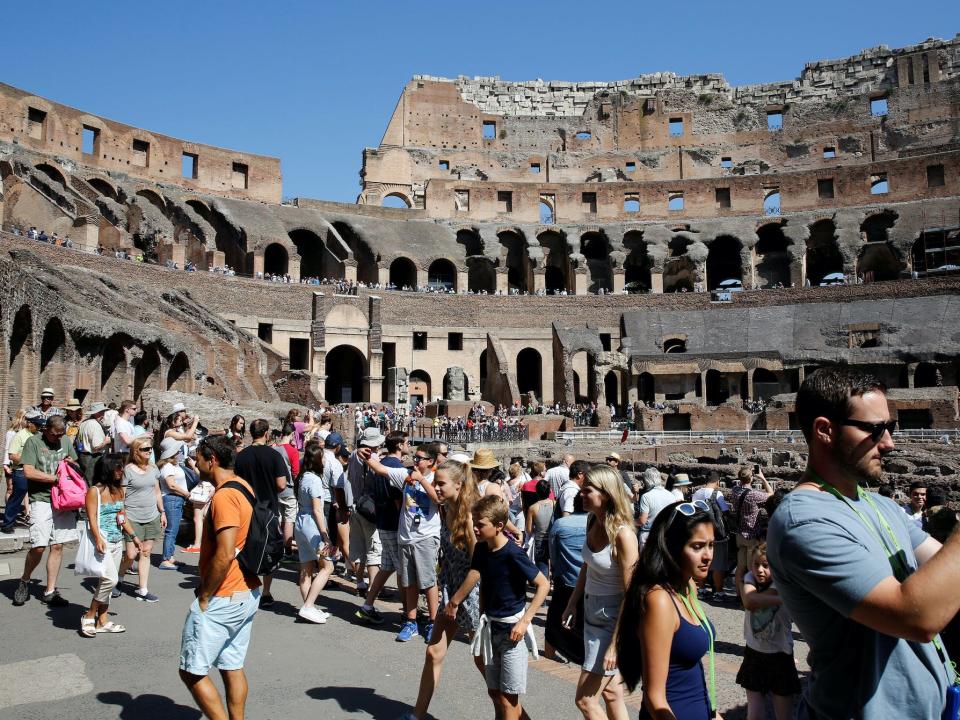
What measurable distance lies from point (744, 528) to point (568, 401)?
29.7 metres

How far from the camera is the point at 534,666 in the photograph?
611 cm

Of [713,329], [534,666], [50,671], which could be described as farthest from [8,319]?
[713,329]

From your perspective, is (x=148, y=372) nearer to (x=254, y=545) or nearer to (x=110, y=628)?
(x=110, y=628)

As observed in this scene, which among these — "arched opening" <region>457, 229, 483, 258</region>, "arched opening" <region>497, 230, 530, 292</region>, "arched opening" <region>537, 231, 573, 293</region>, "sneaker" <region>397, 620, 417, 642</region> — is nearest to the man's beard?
"sneaker" <region>397, 620, 417, 642</region>

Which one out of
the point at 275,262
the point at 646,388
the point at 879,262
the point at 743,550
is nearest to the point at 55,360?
the point at 743,550

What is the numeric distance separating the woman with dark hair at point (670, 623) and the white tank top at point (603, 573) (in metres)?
1.14

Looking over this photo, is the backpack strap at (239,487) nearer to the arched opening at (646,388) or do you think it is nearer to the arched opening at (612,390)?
the arched opening at (646,388)

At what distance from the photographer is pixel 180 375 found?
2408 centimetres

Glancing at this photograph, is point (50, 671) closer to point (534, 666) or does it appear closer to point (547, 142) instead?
point (534, 666)

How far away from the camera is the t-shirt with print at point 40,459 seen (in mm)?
7625

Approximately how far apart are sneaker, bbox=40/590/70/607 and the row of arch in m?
8.60

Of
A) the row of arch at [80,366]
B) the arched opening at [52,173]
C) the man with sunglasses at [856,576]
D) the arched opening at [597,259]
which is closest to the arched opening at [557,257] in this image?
the arched opening at [597,259]

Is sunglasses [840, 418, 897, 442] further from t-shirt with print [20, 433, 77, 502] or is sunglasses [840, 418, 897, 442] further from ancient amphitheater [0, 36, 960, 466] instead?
ancient amphitheater [0, 36, 960, 466]

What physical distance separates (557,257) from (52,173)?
3051 cm
